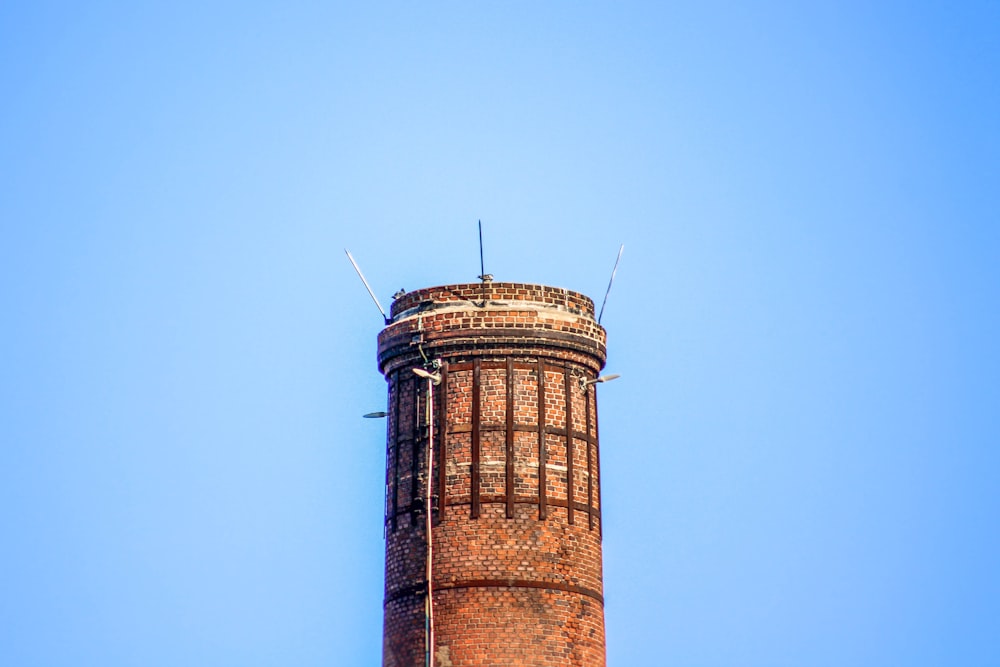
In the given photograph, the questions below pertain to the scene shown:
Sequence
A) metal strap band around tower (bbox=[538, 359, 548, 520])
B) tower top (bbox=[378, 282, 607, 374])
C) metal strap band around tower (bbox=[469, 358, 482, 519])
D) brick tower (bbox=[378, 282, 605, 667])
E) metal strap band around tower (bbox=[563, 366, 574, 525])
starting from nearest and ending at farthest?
1. brick tower (bbox=[378, 282, 605, 667])
2. metal strap band around tower (bbox=[469, 358, 482, 519])
3. metal strap band around tower (bbox=[538, 359, 548, 520])
4. metal strap band around tower (bbox=[563, 366, 574, 525])
5. tower top (bbox=[378, 282, 607, 374])

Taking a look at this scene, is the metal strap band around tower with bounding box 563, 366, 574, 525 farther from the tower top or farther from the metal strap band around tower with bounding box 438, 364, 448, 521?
the metal strap band around tower with bounding box 438, 364, 448, 521

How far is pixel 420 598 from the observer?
40156 mm

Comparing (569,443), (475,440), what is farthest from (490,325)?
(569,443)

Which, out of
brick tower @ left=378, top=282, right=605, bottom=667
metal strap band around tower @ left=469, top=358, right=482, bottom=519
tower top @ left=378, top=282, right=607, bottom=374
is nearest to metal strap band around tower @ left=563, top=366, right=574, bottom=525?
brick tower @ left=378, top=282, right=605, bottom=667

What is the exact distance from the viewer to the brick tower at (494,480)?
39688 millimetres

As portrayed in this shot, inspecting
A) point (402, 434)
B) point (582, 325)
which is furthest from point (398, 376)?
point (582, 325)

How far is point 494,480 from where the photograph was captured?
132ft

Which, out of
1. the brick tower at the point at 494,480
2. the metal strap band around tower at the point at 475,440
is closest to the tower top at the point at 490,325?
the brick tower at the point at 494,480

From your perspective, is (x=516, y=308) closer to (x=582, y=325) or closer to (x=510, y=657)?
(x=582, y=325)

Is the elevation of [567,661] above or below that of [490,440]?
below

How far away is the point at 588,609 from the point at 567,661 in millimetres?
1310

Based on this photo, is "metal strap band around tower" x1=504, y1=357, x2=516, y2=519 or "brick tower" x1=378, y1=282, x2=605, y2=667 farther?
"metal strap band around tower" x1=504, y1=357, x2=516, y2=519

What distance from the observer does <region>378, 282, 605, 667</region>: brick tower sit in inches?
1563

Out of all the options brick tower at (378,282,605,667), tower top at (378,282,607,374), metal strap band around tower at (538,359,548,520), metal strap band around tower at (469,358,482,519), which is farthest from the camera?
tower top at (378,282,607,374)
